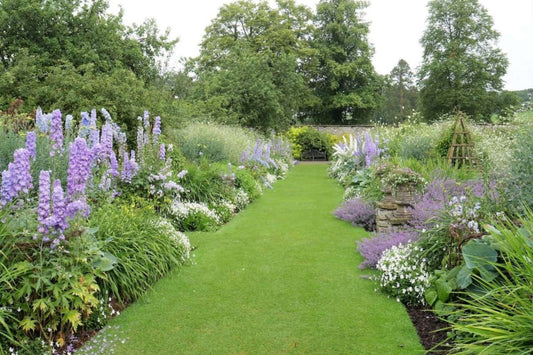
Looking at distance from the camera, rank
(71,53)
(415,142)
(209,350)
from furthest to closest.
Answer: (71,53) → (415,142) → (209,350)

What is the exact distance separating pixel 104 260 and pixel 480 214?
140 inches

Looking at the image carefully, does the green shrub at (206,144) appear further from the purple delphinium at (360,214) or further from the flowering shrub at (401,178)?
the flowering shrub at (401,178)

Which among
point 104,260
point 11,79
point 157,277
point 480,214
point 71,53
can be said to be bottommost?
point 157,277

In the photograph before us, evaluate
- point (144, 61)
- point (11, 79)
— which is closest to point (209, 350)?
point (11, 79)

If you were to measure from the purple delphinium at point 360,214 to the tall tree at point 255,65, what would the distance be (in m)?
11.5

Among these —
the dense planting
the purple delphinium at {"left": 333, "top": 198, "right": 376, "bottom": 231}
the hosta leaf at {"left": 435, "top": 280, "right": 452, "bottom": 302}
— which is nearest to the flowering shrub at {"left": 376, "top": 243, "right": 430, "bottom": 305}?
the dense planting

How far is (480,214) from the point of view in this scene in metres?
4.27

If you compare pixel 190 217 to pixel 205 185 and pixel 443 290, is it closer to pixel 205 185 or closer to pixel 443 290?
pixel 205 185

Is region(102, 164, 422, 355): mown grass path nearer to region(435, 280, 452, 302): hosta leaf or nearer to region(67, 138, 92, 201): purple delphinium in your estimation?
region(435, 280, 452, 302): hosta leaf

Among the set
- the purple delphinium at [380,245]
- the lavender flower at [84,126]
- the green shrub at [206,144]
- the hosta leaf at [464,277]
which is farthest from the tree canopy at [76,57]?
the hosta leaf at [464,277]

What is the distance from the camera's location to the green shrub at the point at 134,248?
407 cm

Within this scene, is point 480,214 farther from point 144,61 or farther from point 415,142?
point 144,61

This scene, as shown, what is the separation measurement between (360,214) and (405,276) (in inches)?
128

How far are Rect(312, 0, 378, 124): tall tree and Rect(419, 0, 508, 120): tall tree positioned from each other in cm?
493
